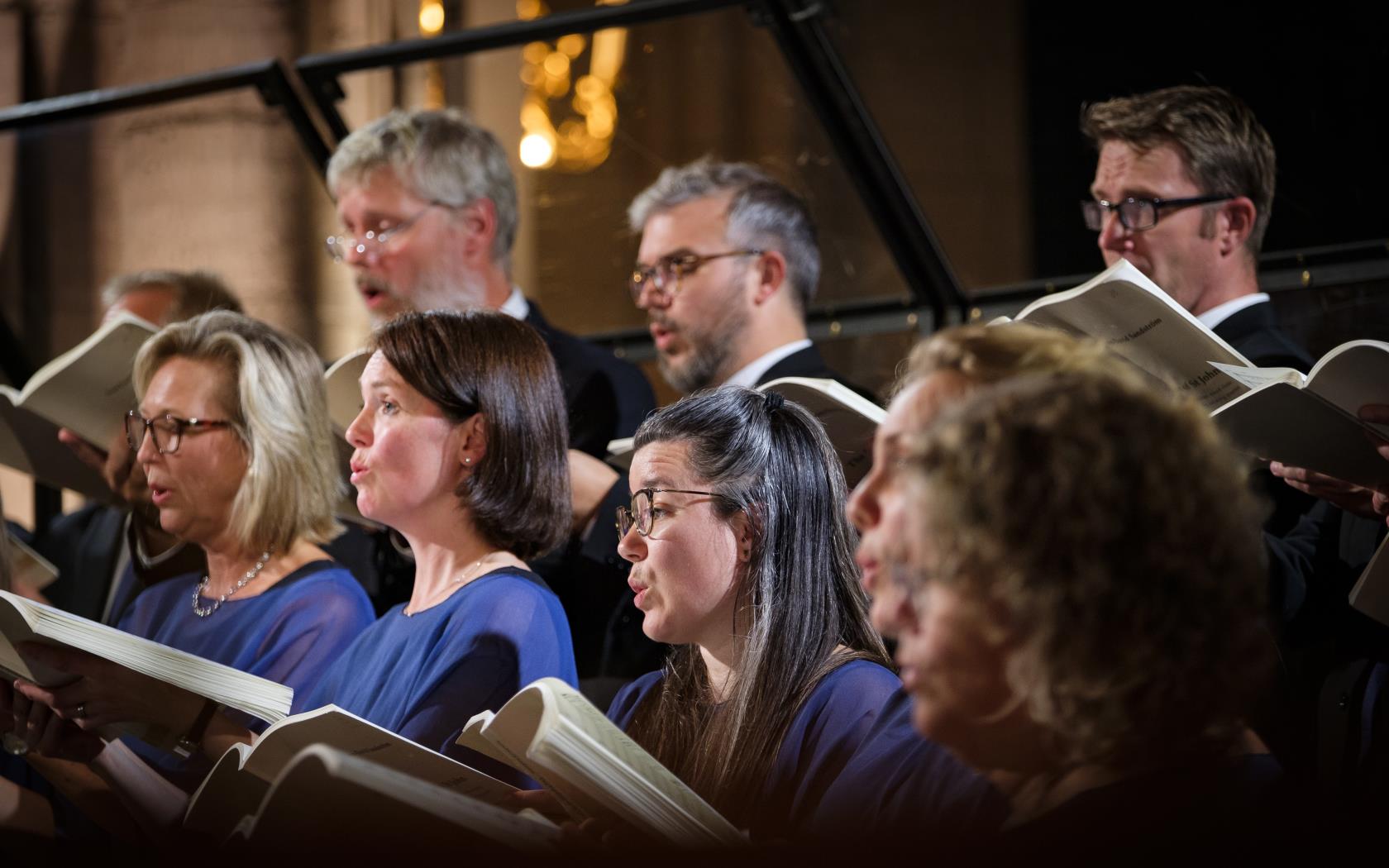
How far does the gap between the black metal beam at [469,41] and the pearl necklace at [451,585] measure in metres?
1.87

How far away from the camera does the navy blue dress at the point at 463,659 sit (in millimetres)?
2068

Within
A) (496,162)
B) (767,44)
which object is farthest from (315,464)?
(767,44)

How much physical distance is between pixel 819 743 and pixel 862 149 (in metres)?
2.17

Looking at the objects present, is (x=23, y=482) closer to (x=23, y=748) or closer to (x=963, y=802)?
→ (x=23, y=748)

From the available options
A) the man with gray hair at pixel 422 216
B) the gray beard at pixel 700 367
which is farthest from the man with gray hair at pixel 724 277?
the man with gray hair at pixel 422 216

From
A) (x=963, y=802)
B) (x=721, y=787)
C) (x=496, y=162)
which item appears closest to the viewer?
(x=963, y=802)

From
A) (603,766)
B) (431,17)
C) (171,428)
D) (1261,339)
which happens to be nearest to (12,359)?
(431,17)

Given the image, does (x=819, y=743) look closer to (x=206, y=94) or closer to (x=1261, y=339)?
(x=1261, y=339)

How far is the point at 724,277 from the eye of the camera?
10.8 ft

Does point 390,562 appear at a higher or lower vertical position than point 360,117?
lower

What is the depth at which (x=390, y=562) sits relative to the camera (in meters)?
3.22

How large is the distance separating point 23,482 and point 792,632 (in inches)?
166

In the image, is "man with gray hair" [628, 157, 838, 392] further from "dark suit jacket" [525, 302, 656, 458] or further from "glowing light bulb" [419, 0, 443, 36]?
"glowing light bulb" [419, 0, 443, 36]

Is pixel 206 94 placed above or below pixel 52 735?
above
